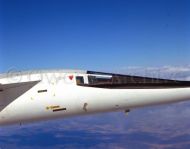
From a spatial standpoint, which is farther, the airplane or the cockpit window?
the cockpit window

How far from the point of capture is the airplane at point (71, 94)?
60.2 ft

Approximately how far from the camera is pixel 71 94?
18.3 meters

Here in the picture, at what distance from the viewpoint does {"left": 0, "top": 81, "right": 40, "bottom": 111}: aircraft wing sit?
1858 centimetres

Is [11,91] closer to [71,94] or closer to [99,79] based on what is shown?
[71,94]

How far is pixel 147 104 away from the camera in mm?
18938

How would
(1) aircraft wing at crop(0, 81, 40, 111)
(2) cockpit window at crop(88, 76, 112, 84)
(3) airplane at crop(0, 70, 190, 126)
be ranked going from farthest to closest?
(2) cockpit window at crop(88, 76, 112, 84), (1) aircraft wing at crop(0, 81, 40, 111), (3) airplane at crop(0, 70, 190, 126)

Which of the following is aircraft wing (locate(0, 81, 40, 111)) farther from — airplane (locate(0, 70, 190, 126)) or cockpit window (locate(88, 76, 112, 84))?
cockpit window (locate(88, 76, 112, 84))

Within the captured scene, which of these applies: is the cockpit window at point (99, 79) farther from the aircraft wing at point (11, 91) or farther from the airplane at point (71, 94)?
the aircraft wing at point (11, 91)

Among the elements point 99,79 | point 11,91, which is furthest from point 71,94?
point 11,91

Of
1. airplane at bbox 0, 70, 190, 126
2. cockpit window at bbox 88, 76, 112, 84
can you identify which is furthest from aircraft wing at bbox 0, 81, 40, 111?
cockpit window at bbox 88, 76, 112, 84

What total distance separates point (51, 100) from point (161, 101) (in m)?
6.13

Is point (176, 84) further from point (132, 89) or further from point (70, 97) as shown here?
point (70, 97)

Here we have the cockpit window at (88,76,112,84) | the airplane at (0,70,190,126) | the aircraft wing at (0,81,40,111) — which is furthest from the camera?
the cockpit window at (88,76,112,84)

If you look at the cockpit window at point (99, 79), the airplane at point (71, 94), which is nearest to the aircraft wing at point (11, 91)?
the airplane at point (71, 94)
